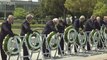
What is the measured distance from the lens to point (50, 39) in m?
15.1

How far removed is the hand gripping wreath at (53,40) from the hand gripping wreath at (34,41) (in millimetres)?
718

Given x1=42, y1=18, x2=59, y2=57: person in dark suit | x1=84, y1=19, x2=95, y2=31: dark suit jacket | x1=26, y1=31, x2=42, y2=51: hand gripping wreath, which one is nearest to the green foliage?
x1=84, y1=19, x2=95, y2=31: dark suit jacket

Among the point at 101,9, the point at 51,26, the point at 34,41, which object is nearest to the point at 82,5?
the point at 101,9

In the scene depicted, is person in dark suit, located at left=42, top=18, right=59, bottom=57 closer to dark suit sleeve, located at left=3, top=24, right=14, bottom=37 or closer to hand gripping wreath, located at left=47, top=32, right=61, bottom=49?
hand gripping wreath, located at left=47, top=32, right=61, bottom=49

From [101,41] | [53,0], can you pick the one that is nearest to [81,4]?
[53,0]

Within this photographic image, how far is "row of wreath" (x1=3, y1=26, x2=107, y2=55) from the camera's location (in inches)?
514

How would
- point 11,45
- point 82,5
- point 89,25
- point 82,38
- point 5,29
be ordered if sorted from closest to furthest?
point 11,45, point 5,29, point 82,38, point 89,25, point 82,5

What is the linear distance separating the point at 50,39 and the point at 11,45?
8.04 feet

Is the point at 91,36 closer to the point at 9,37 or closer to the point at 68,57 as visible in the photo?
the point at 68,57

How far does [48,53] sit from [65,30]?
165 centimetres

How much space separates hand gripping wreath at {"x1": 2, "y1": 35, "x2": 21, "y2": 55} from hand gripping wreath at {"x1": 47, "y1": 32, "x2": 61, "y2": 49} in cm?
198

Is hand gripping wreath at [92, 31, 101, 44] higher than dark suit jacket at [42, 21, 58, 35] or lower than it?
lower

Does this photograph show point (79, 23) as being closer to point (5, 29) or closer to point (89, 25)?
point (89, 25)

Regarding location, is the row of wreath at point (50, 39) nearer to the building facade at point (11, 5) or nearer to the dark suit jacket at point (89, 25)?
the dark suit jacket at point (89, 25)
